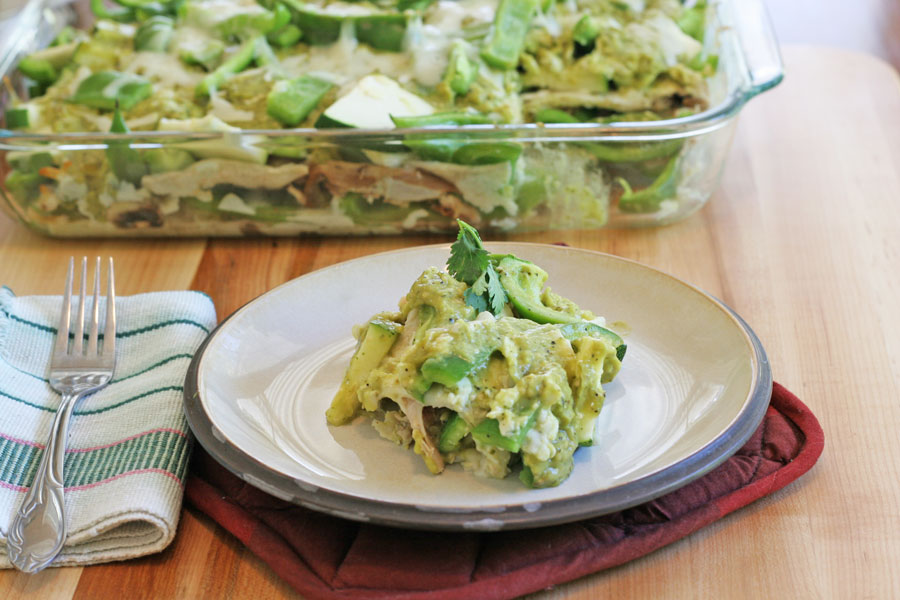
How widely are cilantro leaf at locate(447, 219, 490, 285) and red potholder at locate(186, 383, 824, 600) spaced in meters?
0.32

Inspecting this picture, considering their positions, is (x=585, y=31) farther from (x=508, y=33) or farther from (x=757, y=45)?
(x=757, y=45)

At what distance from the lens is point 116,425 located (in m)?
1.31

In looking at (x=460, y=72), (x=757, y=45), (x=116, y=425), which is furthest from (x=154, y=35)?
(x=757, y=45)

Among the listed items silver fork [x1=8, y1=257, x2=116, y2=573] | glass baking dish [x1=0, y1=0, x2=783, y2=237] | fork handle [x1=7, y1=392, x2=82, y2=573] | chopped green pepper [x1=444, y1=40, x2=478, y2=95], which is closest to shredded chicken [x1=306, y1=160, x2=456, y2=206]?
glass baking dish [x1=0, y1=0, x2=783, y2=237]

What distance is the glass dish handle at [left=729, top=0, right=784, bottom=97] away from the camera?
1828 millimetres

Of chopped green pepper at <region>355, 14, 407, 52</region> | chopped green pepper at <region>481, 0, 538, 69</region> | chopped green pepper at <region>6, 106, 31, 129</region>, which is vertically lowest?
chopped green pepper at <region>6, 106, 31, 129</region>

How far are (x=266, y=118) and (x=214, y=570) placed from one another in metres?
1.10

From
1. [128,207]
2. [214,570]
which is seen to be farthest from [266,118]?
[214,570]

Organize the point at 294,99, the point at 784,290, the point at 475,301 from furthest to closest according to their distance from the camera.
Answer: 1. the point at 294,99
2. the point at 784,290
3. the point at 475,301

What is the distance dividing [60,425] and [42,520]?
0.17 meters

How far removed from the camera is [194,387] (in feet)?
4.02

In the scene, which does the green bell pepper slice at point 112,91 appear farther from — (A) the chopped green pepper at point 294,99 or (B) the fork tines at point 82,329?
(B) the fork tines at point 82,329

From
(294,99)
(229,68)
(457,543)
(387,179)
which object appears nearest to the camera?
(457,543)

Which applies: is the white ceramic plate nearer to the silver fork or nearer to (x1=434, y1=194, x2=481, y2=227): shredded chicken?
the silver fork
